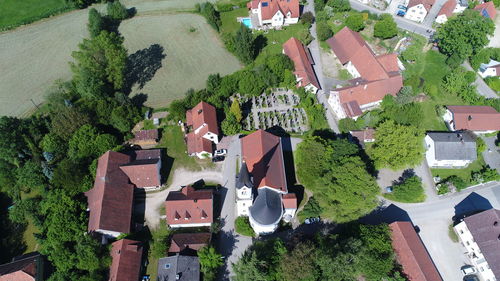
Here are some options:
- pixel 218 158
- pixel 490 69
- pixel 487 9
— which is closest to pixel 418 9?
pixel 487 9

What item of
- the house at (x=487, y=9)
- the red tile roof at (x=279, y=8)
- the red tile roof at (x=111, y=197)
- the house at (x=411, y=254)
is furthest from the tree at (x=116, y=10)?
the house at (x=487, y=9)

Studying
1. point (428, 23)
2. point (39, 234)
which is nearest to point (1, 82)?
point (39, 234)

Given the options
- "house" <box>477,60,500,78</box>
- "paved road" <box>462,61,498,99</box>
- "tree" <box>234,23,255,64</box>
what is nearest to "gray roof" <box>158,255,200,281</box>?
"tree" <box>234,23,255,64</box>

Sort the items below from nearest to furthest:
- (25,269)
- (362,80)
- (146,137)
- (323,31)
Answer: (25,269) → (146,137) → (362,80) → (323,31)

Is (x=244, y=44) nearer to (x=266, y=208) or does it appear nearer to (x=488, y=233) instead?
(x=266, y=208)

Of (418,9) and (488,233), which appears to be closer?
(488,233)

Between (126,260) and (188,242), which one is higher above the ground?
(126,260)

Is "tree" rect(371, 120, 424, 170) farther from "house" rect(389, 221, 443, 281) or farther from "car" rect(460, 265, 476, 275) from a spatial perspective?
"car" rect(460, 265, 476, 275)
